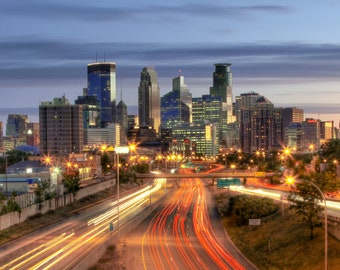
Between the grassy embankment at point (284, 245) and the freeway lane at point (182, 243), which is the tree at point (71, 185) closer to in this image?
the freeway lane at point (182, 243)

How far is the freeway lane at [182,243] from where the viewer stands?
2424 inches

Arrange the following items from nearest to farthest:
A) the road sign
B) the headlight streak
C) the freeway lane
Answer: the headlight streak → the freeway lane → the road sign

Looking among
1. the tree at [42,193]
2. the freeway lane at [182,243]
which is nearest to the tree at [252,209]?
the freeway lane at [182,243]

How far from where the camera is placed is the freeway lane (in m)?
61.6

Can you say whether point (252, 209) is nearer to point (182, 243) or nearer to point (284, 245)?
point (182, 243)

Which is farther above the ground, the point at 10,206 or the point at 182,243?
the point at 10,206

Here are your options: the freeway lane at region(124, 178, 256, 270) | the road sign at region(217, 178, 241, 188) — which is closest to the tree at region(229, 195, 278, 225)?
the freeway lane at region(124, 178, 256, 270)

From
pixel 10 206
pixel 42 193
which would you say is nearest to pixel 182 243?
pixel 10 206

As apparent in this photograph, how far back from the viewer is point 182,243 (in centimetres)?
7494

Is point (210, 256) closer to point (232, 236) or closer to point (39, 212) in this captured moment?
point (232, 236)

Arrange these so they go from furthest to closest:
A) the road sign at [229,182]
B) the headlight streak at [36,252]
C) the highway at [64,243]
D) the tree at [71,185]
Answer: the road sign at [229,182] < the tree at [71,185] < the highway at [64,243] < the headlight streak at [36,252]

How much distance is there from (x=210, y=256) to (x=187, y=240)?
1204 centimetres

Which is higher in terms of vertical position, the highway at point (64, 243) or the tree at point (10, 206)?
the tree at point (10, 206)

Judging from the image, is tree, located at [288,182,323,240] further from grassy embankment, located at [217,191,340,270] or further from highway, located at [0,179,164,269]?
highway, located at [0,179,164,269]
